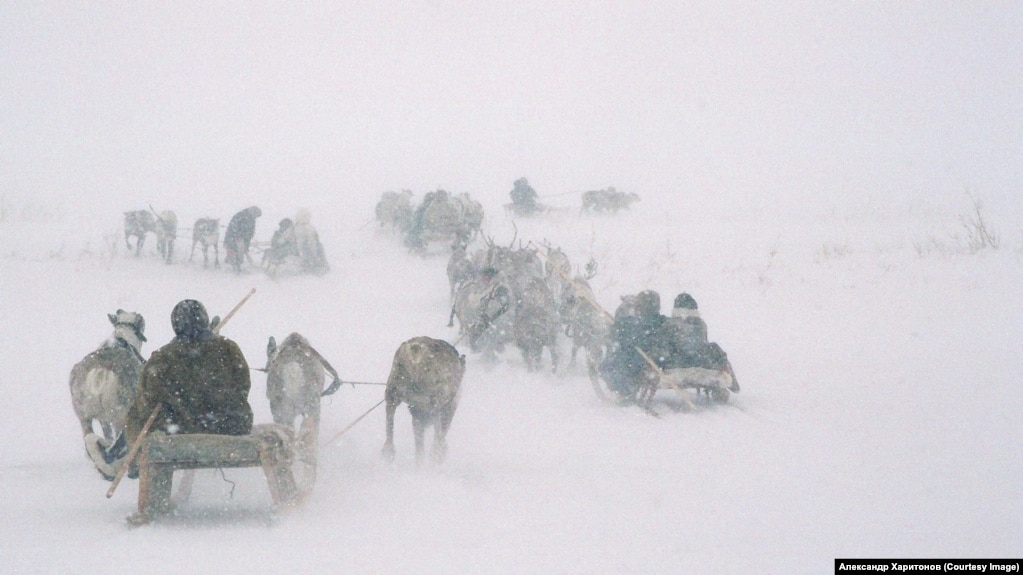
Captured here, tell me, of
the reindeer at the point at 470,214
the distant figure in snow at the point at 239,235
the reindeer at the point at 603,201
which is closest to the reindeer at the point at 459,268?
the reindeer at the point at 470,214

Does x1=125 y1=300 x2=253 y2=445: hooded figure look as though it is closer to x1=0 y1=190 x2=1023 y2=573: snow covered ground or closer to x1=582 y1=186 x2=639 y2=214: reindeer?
x1=0 y1=190 x2=1023 y2=573: snow covered ground

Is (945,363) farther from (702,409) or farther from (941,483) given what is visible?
(941,483)

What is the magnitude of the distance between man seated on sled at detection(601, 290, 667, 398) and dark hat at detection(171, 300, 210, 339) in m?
5.66

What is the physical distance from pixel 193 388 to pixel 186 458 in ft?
1.84

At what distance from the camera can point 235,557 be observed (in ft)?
15.8

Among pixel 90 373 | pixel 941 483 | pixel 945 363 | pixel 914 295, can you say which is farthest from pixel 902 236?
pixel 90 373

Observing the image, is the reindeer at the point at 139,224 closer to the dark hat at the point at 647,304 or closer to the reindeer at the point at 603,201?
the dark hat at the point at 647,304

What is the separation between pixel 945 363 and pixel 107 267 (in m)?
16.6

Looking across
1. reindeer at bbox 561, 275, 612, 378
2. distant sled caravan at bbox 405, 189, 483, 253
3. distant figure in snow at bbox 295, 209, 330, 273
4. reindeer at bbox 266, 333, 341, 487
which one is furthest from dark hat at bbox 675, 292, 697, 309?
distant figure in snow at bbox 295, 209, 330, 273

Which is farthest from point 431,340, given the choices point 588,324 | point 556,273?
point 556,273

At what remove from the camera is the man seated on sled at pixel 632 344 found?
9.69 m

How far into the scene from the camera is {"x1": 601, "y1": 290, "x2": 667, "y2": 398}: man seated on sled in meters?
9.69

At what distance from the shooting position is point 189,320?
5.49 meters

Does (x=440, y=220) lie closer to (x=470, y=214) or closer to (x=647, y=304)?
(x=470, y=214)
